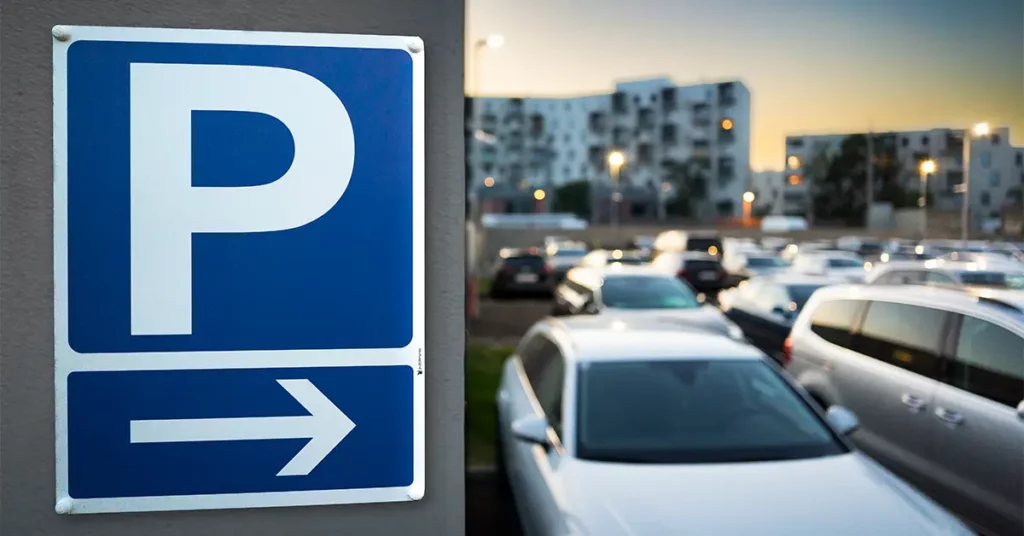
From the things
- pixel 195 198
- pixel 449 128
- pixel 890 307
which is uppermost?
→ pixel 449 128

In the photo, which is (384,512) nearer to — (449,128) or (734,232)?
(449,128)

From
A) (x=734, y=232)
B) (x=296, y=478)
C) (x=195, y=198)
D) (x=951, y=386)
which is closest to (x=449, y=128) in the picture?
(x=195, y=198)

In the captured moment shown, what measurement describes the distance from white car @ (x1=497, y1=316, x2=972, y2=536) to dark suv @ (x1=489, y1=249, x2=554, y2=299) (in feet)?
58.7

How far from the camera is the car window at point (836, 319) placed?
6.98 m

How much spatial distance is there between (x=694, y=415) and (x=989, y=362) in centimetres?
218

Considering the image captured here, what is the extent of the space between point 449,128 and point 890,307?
5713 mm

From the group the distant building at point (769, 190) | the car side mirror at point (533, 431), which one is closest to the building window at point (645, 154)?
the distant building at point (769, 190)

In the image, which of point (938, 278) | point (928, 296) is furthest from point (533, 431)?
point (938, 278)

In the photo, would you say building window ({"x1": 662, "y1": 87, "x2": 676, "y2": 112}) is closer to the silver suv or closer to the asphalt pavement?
the silver suv

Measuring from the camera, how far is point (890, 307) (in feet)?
21.5

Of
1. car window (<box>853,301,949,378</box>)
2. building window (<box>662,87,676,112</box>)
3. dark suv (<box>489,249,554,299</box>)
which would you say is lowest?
dark suv (<box>489,249,554,299</box>)

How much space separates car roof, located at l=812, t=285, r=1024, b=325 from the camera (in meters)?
5.52

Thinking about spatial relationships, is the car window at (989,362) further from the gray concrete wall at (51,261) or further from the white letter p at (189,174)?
the white letter p at (189,174)

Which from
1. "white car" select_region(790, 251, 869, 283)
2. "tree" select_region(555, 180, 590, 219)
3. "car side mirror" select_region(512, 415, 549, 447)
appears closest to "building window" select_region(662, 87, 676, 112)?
"tree" select_region(555, 180, 590, 219)
